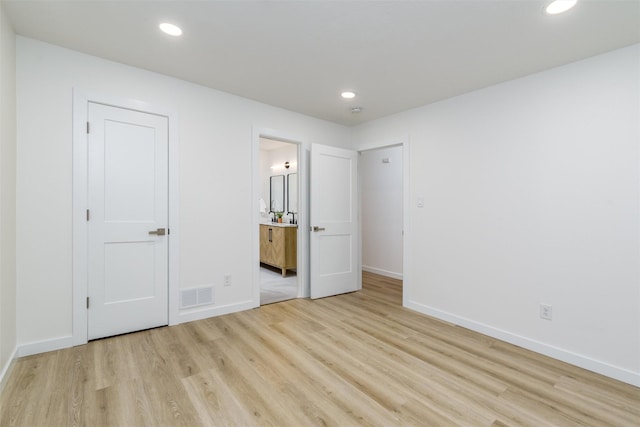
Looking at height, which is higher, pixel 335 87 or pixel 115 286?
pixel 335 87

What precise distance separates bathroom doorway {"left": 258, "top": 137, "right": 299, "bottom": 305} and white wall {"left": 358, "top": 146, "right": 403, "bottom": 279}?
137 centimetres

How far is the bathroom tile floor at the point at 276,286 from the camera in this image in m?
4.01

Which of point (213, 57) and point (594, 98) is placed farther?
point (213, 57)

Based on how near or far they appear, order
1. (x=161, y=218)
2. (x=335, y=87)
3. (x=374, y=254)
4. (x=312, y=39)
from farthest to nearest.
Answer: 1. (x=374, y=254)
2. (x=335, y=87)
3. (x=161, y=218)
4. (x=312, y=39)

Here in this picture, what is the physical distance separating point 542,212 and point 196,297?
332 centimetres

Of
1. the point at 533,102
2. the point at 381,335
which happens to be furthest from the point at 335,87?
the point at 381,335

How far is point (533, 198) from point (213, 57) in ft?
9.84

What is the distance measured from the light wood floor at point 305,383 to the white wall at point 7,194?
0.28m

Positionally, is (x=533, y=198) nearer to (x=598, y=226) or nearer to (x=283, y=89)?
(x=598, y=226)

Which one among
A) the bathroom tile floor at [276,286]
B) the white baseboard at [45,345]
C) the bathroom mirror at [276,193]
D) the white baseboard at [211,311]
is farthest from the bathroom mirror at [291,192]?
the white baseboard at [45,345]

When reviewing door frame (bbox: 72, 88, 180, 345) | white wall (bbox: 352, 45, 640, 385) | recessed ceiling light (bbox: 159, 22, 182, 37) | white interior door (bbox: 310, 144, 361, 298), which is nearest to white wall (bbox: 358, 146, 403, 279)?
white interior door (bbox: 310, 144, 361, 298)

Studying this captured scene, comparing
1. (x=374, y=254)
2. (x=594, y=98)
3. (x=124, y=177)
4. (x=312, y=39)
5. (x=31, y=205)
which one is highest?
(x=312, y=39)

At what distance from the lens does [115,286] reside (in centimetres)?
270

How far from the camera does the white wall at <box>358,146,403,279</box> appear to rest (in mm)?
5270
